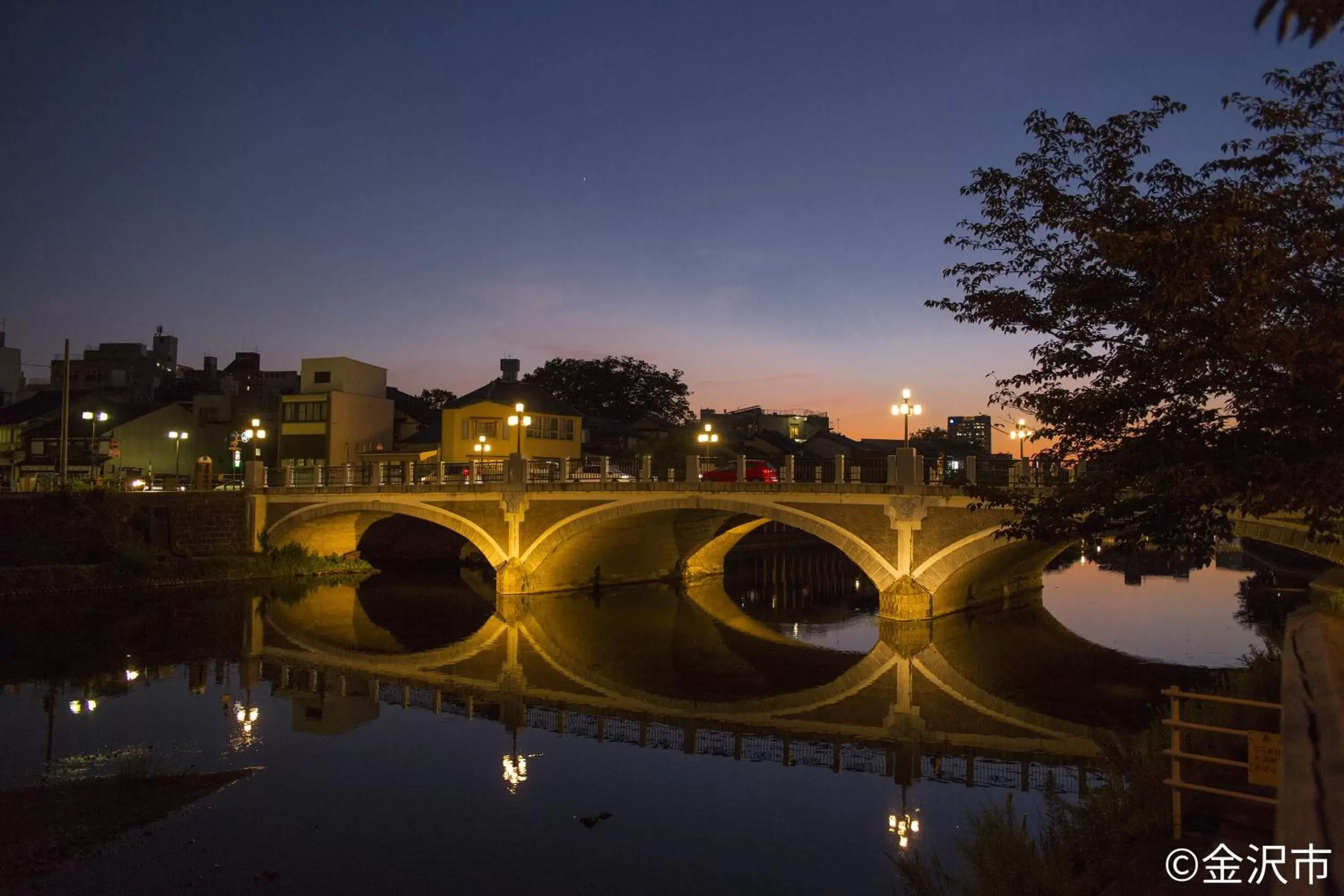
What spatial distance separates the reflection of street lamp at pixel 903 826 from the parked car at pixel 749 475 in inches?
857

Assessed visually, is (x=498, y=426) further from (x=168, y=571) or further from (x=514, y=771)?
(x=514, y=771)

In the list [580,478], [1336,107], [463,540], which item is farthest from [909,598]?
[463,540]

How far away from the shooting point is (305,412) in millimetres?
60594

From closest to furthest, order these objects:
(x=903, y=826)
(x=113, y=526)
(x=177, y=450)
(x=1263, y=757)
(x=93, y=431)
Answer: (x=1263, y=757), (x=903, y=826), (x=113, y=526), (x=93, y=431), (x=177, y=450)

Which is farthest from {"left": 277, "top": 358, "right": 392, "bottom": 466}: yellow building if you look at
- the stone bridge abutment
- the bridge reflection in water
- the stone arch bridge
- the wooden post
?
the wooden post

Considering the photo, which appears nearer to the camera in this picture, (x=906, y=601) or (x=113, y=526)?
Result: (x=906, y=601)

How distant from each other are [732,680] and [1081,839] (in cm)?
1655

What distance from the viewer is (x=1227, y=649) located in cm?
2822

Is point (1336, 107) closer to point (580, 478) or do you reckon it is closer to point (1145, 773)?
point (1145, 773)

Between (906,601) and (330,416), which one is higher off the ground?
(330,416)

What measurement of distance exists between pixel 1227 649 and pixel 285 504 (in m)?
38.9

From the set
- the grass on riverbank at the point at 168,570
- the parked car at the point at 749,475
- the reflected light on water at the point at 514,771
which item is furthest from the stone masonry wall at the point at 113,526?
the reflected light on water at the point at 514,771

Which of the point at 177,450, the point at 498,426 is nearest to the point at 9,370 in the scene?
the point at 177,450

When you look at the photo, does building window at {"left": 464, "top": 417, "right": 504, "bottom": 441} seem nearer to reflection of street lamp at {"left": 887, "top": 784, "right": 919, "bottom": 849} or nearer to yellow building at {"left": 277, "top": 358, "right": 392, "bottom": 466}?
yellow building at {"left": 277, "top": 358, "right": 392, "bottom": 466}
